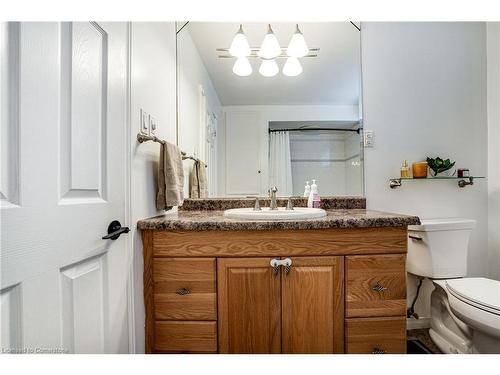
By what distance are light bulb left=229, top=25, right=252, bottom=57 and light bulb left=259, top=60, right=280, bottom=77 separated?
12 centimetres

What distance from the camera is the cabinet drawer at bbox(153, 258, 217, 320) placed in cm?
100

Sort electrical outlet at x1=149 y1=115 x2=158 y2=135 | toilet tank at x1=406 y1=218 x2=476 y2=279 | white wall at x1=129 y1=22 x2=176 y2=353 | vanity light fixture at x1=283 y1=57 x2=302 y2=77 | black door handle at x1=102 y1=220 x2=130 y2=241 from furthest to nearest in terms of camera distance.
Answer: vanity light fixture at x1=283 y1=57 x2=302 y2=77 < toilet tank at x1=406 y1=218 x2=476 y2=279 < electrical outlet at x1=149 y1=115 x2=158 y2=135 < white wall at x1=129 y1=22 x2=176 y2=353 < black door handle at x1=102 y1=220 x2=130 y2=241

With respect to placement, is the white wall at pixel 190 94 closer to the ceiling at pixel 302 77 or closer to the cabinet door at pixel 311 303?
the ceiling at pixel 302 77

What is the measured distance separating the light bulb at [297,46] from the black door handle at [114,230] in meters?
1.39

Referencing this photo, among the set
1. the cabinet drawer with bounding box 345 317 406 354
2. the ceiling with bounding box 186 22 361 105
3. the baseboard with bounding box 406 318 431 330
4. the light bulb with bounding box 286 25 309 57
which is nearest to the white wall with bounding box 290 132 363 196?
the ceiling with bounding box 186 22 361 105

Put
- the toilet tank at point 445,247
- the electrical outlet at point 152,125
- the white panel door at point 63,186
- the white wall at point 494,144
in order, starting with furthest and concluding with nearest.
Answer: the white wall at point 494,144 → the toilet tank at point 445,247 → the electrical outlet at point 152,125 → the white panel door at point 63,186

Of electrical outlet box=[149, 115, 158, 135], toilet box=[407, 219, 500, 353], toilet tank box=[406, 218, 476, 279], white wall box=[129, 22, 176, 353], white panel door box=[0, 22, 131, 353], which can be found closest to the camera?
white panel door box=[0, 22, 131, 353]

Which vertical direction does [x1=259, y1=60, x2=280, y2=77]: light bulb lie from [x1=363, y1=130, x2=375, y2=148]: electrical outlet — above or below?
above

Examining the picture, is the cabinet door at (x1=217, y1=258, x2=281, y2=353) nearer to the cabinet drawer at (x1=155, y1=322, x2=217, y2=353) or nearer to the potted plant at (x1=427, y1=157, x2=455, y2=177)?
the cabinet drawer at (x1=155, y1=322, x2=217, y2=353)

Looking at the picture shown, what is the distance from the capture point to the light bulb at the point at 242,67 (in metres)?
1.53

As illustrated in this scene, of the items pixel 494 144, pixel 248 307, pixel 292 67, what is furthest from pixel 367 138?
pixel 248 307

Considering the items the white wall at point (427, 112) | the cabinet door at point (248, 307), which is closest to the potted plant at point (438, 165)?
the white wall at point (427, 112)
